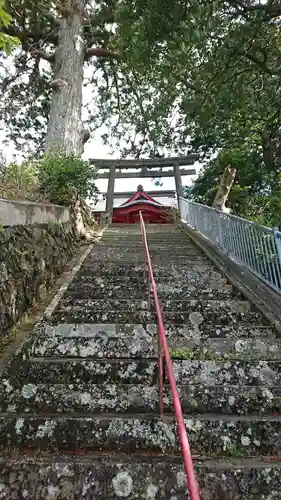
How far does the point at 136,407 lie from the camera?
1.91 m

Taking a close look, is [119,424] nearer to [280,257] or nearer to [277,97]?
[280,257]

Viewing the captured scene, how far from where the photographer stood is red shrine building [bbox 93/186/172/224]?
51.0 feet

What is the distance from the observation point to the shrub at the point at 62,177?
5.39m

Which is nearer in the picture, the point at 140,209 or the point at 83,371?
the point at 83,371

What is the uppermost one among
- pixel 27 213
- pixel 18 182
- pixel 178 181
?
Result: pixel 178 181

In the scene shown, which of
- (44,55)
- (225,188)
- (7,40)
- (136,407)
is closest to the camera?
(136,407)

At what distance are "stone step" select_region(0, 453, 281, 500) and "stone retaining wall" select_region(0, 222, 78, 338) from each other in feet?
4.16

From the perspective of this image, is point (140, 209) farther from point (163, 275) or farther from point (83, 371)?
point (83, 371)

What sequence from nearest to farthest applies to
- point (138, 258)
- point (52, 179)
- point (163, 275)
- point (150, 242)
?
point (163, 275) → point (138, 258) → point (52, 179) → point (150, 242)

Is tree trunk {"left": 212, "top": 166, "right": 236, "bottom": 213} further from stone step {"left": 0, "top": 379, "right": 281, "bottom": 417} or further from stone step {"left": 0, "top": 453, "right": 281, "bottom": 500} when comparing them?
stone step {"left": 0, "top": 453, "right": 281, "bottom": 500}

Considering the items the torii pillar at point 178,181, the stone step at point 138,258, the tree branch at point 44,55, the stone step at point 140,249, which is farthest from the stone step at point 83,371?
the torii pillar at point 178,181

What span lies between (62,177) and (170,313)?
3692 millimetres

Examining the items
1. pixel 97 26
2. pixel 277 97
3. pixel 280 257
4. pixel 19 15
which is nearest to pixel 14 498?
pixel 280 257

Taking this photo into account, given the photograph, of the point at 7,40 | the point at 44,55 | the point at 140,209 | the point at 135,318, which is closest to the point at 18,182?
the point at 7,40
